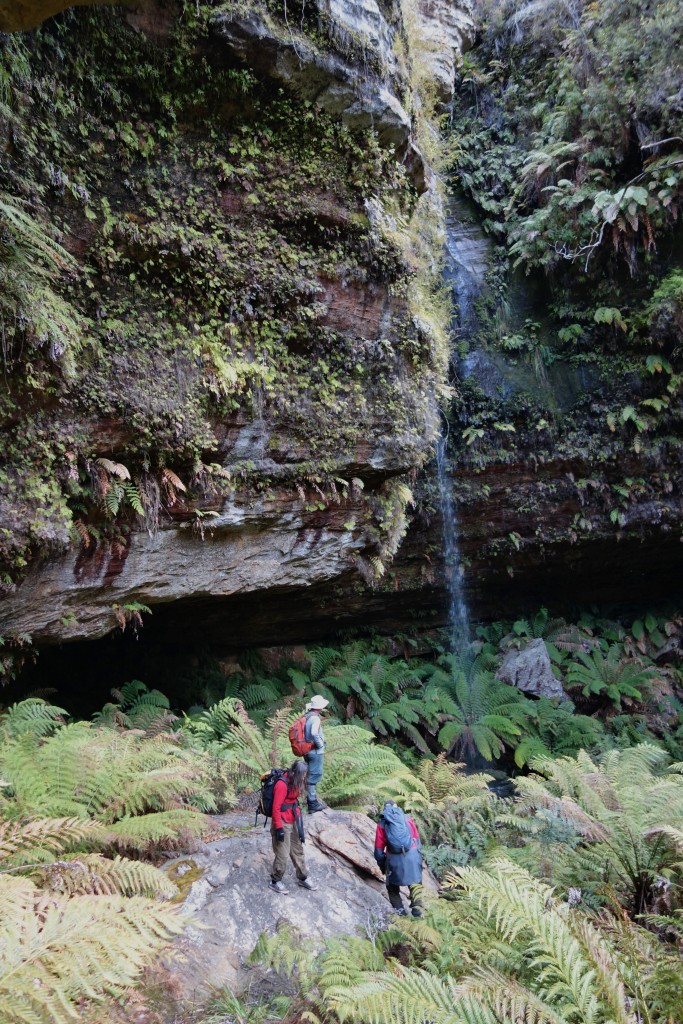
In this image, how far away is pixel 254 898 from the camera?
3.68 m

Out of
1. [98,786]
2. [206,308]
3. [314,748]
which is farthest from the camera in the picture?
[206,308]

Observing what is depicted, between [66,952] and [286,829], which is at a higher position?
[66,952]

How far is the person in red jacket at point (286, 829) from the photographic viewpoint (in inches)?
147

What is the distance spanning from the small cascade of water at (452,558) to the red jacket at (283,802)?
19.5 feet

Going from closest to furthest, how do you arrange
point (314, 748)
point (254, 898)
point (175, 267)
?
point (254, 898), point (314, 748), point (175, 267)

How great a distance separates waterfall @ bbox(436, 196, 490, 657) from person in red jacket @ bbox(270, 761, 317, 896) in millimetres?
6388

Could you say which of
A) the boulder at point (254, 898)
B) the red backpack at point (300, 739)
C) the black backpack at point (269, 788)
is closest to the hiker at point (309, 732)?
the red backpack at point (300, 739)

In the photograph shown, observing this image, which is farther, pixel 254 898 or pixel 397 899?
pixel 397 899

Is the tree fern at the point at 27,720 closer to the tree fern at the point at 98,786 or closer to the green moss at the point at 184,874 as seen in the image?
the tree fern at the point at 98,786

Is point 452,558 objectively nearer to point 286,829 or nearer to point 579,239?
point 579,239

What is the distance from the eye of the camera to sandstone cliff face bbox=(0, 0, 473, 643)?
444cm

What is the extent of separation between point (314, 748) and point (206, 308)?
3924mm

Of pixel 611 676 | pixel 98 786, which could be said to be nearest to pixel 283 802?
pixel 98 786

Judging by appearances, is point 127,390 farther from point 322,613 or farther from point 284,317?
point 322,613
